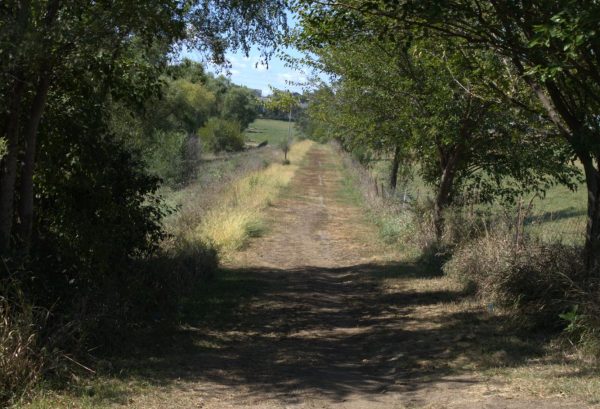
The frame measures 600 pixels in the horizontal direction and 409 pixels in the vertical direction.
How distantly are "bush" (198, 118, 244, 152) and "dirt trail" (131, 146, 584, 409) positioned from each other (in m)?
45.2

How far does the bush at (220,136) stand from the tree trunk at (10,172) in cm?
5040

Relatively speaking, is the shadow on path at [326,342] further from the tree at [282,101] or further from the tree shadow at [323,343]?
the tree at [282,101]

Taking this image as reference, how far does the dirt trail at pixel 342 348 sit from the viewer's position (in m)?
5.97

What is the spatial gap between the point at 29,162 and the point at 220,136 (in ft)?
178

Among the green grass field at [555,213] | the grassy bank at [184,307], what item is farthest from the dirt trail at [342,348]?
the green grass field at [555,213]

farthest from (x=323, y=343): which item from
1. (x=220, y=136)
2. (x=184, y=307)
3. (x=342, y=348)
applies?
(x=220, y=136)

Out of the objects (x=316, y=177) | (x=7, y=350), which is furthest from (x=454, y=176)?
(x=316, y=177)

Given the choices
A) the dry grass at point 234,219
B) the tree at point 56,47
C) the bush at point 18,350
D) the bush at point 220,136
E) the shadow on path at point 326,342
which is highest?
the bush at point 220,136

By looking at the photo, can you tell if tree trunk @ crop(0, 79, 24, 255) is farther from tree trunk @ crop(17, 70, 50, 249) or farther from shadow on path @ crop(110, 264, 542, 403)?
shadow on path @ crop(110, 264, 542, 403)

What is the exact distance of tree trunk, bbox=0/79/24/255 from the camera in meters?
6.85

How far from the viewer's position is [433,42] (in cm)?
1046

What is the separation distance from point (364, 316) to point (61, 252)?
4.48 meters

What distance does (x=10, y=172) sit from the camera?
22.6ft

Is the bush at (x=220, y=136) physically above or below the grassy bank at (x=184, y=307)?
above
